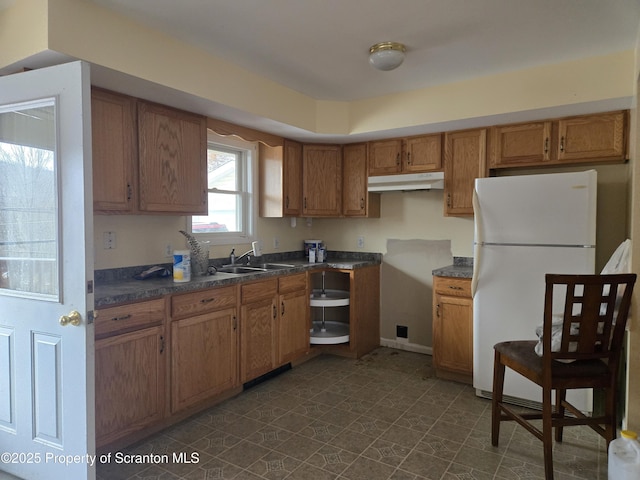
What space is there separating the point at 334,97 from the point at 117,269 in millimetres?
2221

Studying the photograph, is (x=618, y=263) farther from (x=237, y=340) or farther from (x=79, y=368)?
(x=79, y=368)

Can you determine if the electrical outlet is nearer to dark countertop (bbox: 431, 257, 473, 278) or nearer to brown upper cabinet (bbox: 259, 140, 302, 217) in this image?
brown upper cabinet (bbox: 259, 140, 302, 217)

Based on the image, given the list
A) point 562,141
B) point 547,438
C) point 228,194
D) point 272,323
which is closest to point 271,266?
point 272,323

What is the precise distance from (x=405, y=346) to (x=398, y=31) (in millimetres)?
2910

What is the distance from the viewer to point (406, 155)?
372 cm

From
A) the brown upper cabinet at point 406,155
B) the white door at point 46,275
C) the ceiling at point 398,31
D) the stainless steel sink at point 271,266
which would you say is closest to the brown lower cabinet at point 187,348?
the stainless steel sink at point 271,266

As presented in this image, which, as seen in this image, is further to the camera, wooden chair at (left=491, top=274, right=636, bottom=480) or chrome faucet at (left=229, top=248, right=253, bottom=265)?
chrome faucet at (left=229, top=248, right=253, bottom=265)

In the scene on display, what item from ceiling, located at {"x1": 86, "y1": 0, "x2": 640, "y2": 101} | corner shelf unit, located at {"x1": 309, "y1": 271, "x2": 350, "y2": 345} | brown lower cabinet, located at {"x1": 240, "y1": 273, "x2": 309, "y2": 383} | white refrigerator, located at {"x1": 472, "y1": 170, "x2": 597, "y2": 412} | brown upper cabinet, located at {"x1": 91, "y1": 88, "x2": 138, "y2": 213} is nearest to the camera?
ceiling, located at {"x1": 86, "y1": 0, "x2": 640, "y2": 101}

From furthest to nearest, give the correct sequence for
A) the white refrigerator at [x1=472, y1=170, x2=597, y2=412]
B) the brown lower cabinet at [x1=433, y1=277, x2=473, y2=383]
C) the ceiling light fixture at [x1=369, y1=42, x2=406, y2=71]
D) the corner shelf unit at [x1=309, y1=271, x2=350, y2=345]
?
1. the corner shelf unit at [x1=309, y1=271, x2=350, y2=345]
2. the brown lower cabinet at [x1=433, y1=277, x2=473, y2=383]
3. the white refrigerator at [x1=472, y1=170, x2=597, y2=412]
4. the ceiling light fixture at [x1=369, y1=42, x2=406, y2=71]

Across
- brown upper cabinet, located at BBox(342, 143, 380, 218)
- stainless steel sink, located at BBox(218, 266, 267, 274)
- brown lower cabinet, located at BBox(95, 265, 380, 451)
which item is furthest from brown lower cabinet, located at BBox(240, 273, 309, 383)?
brown upper cabinet, located at BBox(342, 143, 380, 218)

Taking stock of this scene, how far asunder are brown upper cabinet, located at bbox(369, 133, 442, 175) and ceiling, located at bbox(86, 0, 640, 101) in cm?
71

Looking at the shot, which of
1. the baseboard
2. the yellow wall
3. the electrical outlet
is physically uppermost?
the electrical outlet

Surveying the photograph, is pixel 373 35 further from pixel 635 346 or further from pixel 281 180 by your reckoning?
pixel 635 346

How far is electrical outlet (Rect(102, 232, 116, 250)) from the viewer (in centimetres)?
260
